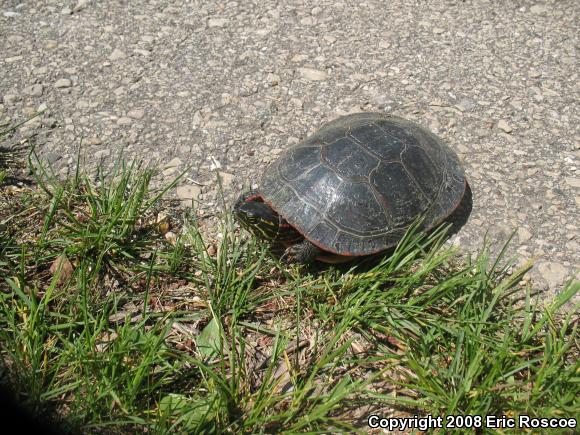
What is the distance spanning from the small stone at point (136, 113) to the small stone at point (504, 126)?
2858 millimetres

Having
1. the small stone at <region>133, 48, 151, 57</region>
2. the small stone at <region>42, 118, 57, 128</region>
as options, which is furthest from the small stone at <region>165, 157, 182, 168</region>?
the small stone at <region>133, 48, 151, 57</region>

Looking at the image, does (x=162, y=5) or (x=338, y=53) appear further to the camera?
(x=162, y=5)

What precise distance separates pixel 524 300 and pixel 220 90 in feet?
9.31

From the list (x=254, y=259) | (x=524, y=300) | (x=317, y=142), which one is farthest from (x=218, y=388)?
(x=524, y=300)

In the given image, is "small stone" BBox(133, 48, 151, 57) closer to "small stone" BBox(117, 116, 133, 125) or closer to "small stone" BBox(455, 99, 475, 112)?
"small stone" BBox(117, 116, 133, 125)

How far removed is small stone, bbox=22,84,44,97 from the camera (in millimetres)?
4234

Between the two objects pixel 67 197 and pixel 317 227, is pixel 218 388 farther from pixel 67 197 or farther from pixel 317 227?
pixel 67 197

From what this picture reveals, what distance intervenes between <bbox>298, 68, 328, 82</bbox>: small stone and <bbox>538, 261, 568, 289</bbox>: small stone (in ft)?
7.76

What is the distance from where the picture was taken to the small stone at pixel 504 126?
163 inches

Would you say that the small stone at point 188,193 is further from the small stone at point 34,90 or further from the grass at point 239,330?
the small stone at point 34,90

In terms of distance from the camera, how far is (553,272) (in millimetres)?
3285

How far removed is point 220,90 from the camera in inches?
173

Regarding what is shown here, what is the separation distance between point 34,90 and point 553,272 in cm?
412

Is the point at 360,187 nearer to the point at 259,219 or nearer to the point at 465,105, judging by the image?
the point at 259,219
